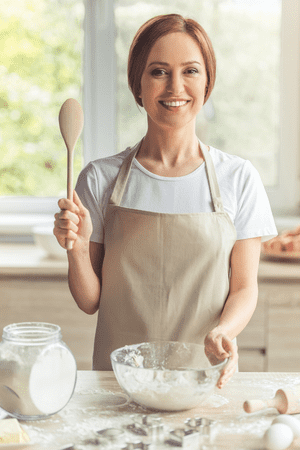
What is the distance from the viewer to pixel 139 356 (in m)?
1.12

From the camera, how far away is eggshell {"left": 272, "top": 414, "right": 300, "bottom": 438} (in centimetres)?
88

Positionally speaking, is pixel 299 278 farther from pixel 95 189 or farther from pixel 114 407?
pixel 114 407

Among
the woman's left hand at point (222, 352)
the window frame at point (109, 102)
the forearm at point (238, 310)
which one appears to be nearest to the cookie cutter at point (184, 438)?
the woman's left hand at point (222, 352)

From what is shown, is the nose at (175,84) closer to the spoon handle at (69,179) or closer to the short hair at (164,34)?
the short hair at (164,34)

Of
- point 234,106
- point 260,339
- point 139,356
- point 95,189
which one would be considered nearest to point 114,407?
point 139,356

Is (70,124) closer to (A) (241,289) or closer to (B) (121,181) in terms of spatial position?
(B) (121,181)

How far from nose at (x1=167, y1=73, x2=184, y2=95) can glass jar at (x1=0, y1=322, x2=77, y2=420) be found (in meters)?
0.64

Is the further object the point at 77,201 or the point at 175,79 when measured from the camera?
the point at 175,79

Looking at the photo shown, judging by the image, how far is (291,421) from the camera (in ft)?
2.93

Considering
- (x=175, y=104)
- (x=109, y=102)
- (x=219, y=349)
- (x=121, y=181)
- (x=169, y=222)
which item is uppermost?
(x=109, y=102)

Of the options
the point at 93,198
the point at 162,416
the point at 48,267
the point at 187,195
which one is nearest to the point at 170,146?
the point at 187,195

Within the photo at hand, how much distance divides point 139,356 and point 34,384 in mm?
281

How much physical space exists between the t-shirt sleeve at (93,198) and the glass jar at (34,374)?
0.51m

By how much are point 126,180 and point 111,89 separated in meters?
1.62
